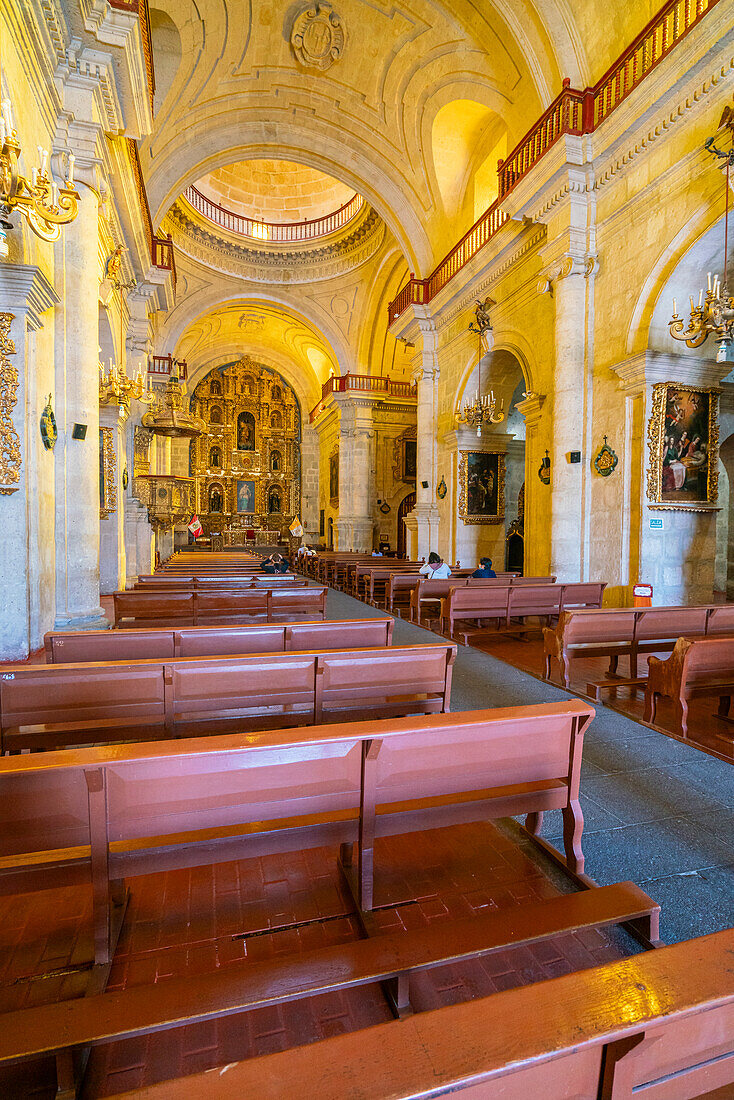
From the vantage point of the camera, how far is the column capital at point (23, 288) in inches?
172

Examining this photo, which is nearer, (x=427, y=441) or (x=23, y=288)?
(x=23, y=288)

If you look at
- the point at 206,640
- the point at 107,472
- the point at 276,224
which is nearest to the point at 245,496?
the point at 276,224

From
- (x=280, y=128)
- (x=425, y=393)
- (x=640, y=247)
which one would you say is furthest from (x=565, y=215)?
(x=280, y=128)

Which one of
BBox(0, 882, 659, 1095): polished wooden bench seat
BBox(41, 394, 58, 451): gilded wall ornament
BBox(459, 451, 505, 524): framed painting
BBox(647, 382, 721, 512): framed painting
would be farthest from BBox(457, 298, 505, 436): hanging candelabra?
BBox(0, 882, 659, 1095): polished wooden bench seat

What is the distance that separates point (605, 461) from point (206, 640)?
6.67 meters

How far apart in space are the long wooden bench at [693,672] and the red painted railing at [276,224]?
20308mm

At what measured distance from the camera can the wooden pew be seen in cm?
151

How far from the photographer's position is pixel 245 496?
29453 millimetres

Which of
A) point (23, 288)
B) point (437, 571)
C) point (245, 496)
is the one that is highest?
point (23, 288)

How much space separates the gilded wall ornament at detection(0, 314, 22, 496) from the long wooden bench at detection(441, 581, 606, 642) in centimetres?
459

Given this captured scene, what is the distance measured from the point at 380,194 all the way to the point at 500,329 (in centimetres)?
584

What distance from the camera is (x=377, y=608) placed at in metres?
9.56

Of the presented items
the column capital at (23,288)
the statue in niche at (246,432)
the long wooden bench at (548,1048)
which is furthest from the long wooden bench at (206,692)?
the statue in niche at (246,432)

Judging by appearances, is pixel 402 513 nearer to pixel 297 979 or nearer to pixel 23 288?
pixel 23 288
